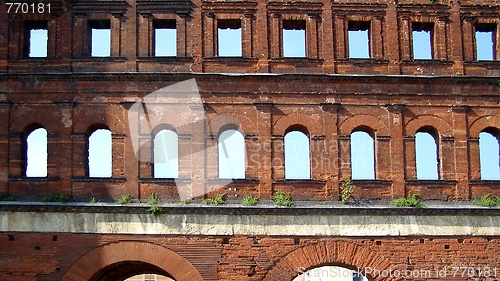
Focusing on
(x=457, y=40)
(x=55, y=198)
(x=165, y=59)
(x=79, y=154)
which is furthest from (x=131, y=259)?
(x=457, y=40)

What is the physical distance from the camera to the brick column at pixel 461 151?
2028 cm

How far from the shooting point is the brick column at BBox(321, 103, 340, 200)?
2006 cm

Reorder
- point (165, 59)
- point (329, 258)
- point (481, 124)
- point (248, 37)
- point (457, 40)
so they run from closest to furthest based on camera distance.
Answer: point (329, 258) < point (165, 59) < point (481, 124) < point (248, 37) < point (457, 40)

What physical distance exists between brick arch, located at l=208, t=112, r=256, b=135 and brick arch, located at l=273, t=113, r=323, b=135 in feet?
2.15

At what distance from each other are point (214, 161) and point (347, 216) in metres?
3.69

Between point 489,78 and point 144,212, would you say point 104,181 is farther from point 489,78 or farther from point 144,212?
point 489,78

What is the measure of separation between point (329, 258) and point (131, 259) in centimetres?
493

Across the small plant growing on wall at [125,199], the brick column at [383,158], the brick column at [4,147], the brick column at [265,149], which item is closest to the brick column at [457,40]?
the brick column at [383,158]

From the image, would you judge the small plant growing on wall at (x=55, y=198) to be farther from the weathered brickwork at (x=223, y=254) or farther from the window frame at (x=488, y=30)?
the window frame at (x=488, y=30)

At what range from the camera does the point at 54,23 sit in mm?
20844

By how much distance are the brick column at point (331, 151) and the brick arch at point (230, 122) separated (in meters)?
1.93

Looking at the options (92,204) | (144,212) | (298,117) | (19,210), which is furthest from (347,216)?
(19,210)

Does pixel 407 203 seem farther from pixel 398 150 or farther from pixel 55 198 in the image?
pixel 55 198

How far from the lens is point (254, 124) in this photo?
66.8 feet
